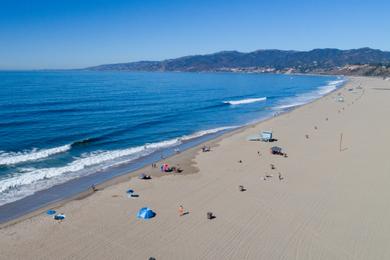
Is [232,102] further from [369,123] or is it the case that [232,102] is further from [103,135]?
[103,135]

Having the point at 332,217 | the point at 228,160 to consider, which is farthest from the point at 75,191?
the point at 332,217

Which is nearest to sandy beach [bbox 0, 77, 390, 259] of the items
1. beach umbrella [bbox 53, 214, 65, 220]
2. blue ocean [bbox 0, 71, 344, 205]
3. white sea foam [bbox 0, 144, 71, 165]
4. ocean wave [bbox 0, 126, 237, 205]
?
beach umbrella [bbox 53, 214, 65, 220]

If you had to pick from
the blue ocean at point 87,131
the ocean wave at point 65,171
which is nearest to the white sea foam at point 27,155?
the blue ocean at point 87,131

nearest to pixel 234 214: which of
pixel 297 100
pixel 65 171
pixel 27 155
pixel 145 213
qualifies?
pixel 145 213

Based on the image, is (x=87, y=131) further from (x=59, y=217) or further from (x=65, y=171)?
(x=59, y=217)

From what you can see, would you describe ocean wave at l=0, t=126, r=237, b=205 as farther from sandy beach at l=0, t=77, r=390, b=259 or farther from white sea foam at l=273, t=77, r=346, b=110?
white sea foam at l=273, t=77, r=346, b=110
